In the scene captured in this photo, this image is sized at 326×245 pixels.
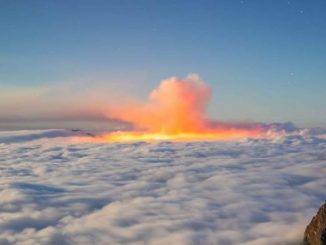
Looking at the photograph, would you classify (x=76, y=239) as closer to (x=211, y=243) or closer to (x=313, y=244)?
(x=211, y=243)

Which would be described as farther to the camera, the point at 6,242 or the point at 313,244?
the point at 6,242

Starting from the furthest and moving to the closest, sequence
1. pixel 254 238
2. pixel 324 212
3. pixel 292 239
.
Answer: pixel 254 238, pixel 292 239, pixel 324 212

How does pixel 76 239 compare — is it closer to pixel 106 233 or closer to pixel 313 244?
pixel 106 233

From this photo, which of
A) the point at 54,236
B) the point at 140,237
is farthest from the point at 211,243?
the point at 54,236

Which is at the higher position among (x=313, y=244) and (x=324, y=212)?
(x=324, y=212)

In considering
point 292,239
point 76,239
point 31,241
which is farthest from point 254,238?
point 31,241

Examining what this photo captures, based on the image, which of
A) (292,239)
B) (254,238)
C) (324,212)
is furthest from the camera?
(254,238)
